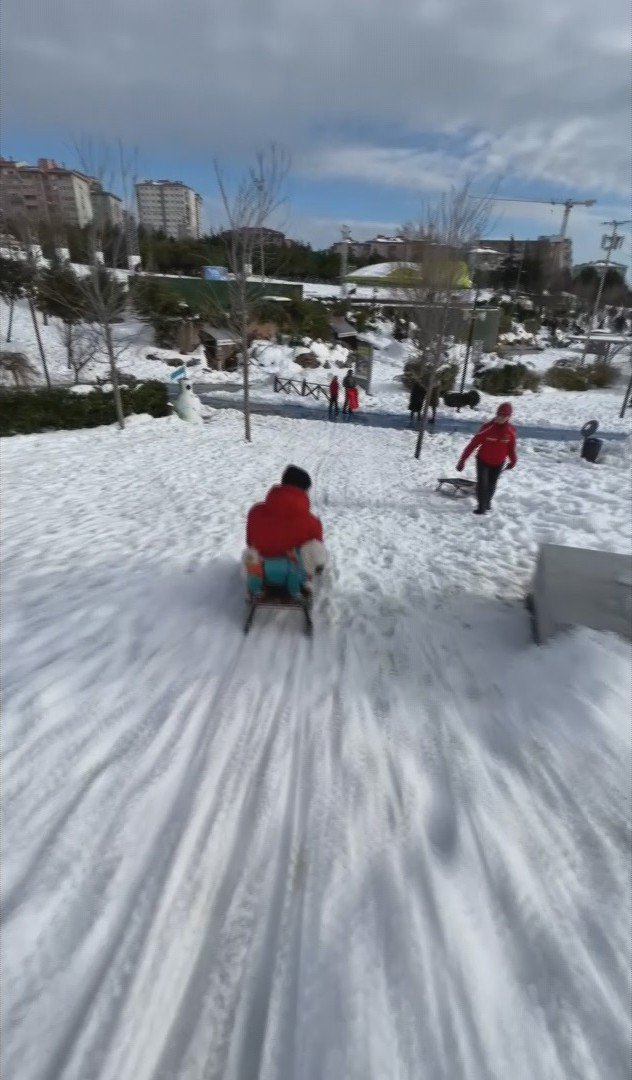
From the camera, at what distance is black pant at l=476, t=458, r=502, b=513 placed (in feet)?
24.2

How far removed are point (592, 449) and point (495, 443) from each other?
18.2ft

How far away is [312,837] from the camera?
247 cm

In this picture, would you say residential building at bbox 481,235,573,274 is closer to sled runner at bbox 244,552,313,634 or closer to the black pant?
the black pant

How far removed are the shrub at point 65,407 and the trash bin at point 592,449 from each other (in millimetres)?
11692

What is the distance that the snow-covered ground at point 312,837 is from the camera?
1768mm

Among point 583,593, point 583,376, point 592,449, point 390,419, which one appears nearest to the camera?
point 583,593

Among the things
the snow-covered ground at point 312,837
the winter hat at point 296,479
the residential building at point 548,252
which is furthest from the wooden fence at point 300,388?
the residential building at point 548,252

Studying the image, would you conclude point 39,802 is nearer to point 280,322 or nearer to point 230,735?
point 230,735

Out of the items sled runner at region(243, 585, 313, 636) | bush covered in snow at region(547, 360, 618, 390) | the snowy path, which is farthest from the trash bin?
bush covered in snow at region(547, 360, 618, 390)

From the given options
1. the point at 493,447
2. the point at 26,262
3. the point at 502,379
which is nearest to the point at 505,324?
the point at 502,379

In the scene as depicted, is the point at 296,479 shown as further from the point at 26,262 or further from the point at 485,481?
the point at 26,262

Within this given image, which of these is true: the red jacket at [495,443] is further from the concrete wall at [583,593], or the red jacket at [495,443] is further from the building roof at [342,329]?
the building roof at [342,329]

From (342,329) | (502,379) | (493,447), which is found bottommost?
(502,379)

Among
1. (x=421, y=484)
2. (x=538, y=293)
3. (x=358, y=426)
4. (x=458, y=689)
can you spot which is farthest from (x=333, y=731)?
(x=538, y=293)
